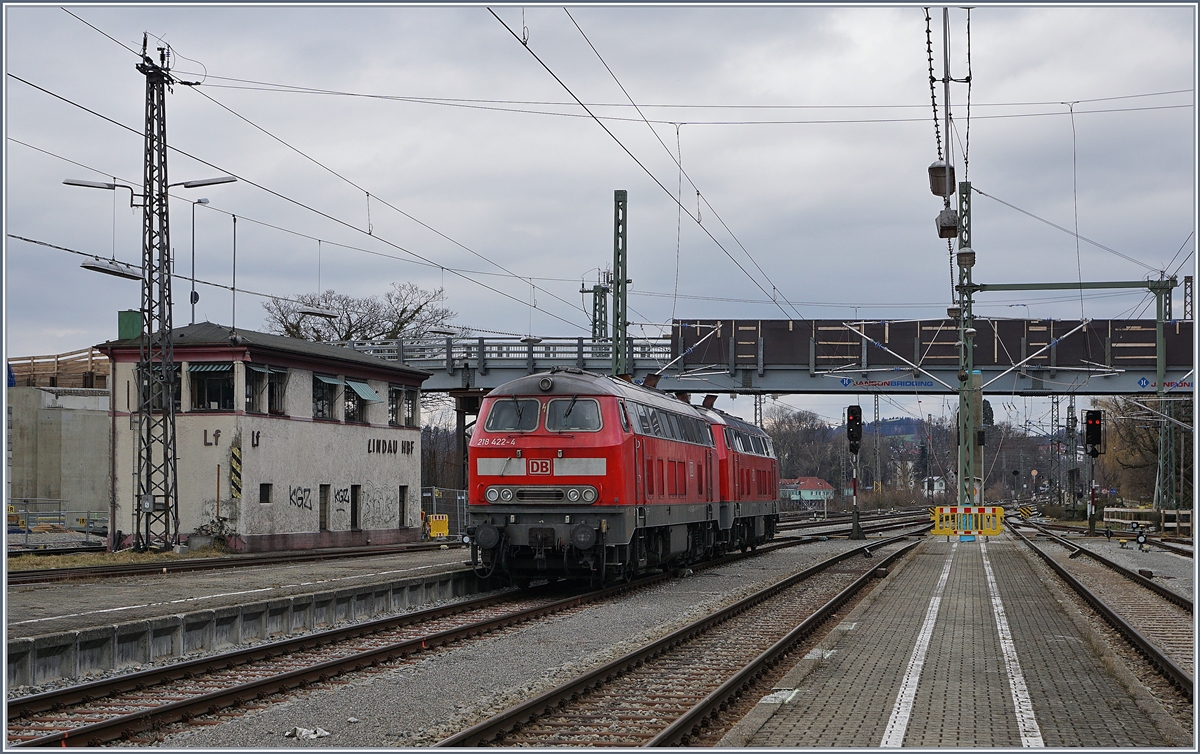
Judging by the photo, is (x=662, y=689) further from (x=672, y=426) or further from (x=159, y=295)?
(x=159, y=295)

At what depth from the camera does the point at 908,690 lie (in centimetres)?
1083

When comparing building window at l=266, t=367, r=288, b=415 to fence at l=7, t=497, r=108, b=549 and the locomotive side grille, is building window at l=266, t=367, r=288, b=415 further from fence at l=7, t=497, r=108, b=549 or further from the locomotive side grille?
the locomotive side grille

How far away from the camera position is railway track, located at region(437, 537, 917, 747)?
8.95 meters

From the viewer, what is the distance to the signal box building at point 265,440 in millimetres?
33781

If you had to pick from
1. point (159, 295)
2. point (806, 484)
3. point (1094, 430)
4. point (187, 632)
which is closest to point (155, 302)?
point (159, 295)

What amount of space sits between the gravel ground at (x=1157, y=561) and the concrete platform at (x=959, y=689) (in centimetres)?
493

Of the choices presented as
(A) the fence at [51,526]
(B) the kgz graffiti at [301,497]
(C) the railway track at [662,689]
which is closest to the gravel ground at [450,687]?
(C) the railway track at [662,689]

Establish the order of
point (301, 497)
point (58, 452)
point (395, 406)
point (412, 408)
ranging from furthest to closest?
point (58, 452)
point (412, 408)
point (395, 406)
point (301, 497)

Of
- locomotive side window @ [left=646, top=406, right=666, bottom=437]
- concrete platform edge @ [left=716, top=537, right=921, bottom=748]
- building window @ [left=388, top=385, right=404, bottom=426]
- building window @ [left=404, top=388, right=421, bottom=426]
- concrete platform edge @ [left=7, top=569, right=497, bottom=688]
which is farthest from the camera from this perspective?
building window @ [left=404, top=388, right=421, bottom=426]

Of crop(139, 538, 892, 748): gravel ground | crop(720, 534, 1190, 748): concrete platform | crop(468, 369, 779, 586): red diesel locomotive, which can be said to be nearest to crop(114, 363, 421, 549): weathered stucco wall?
crop(468, 369, 779, 586): red diesel locomotive

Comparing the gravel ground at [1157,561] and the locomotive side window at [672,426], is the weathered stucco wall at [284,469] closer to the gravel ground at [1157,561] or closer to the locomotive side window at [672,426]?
the locomotive side window at [672,426]

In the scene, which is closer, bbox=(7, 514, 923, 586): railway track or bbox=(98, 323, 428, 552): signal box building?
bbox=(7, 514, 923, 586): railway track

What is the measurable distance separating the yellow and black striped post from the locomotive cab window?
1684 cm

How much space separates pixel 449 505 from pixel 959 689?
41879 mm
